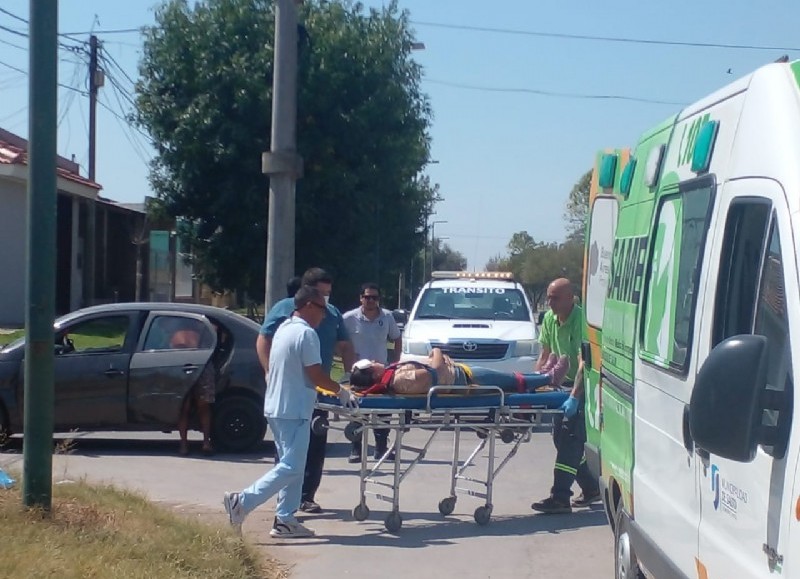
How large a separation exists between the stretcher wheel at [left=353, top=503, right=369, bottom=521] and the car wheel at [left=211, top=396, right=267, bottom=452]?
3.54 metres

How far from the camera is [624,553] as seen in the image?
6195 millimetres

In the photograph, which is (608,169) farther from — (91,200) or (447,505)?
(91,200)

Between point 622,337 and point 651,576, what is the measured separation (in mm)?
1386

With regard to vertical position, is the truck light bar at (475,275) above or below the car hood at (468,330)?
above

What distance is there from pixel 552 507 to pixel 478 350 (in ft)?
19.4

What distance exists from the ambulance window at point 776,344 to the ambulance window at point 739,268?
0.29ft

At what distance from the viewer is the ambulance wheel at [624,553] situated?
5975 mm

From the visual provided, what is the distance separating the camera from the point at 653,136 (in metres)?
6.21

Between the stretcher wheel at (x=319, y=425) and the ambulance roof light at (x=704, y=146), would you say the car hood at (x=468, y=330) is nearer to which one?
the stretcher wheel at (x=319, y=425)

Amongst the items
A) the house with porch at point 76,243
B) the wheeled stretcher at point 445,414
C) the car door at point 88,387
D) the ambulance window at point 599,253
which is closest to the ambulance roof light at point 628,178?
the ambulance window at point 599,253

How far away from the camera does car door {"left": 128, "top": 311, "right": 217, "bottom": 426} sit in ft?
40.3

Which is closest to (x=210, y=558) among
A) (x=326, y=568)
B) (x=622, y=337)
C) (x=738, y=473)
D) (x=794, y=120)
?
(x=326, y=568)

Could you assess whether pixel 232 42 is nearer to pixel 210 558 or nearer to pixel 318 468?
pixel 318 468

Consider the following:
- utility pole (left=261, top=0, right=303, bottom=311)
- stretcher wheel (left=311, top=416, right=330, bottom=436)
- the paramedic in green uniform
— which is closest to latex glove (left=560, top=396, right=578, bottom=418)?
the paramedic in green uniform
